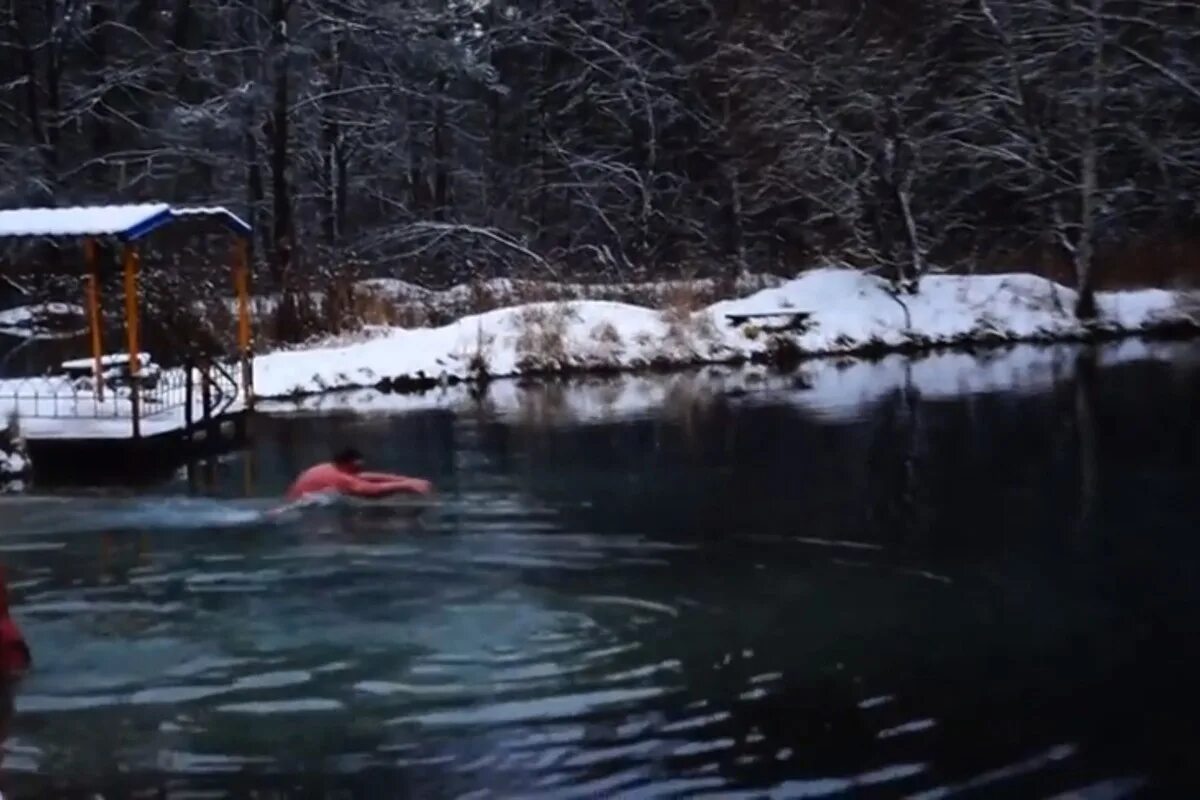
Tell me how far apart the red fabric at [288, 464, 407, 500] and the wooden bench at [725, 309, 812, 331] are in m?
20.5

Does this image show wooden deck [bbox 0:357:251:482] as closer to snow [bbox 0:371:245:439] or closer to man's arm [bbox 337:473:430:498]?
snow [bbox 0:371:245:439]

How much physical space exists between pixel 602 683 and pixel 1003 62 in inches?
1290

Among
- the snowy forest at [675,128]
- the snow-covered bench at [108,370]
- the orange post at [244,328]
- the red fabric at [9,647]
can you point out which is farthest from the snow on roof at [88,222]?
the snowy forest at [675,128]

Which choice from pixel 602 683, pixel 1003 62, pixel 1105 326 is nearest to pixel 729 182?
pixel 1003 62

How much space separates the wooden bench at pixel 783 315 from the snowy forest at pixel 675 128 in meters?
3.31

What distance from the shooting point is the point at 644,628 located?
38.4 ft

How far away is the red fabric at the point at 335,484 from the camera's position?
1641cm

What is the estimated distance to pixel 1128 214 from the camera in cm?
4072

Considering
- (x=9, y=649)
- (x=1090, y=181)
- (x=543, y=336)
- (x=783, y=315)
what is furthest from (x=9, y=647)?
(x=1090, y=181)

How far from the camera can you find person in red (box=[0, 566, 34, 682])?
10.2m

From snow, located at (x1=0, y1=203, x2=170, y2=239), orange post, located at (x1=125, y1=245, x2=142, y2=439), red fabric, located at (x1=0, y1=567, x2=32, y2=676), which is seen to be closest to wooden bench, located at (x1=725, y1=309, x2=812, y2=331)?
snow, located at (x1=0, y1=203, x2=170, y2=239)

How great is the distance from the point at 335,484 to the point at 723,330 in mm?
20283

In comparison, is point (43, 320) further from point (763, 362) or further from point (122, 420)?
point (763, 362)

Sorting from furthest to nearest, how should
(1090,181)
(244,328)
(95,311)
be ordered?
(1090,181) < (244,328) < (95,311)
